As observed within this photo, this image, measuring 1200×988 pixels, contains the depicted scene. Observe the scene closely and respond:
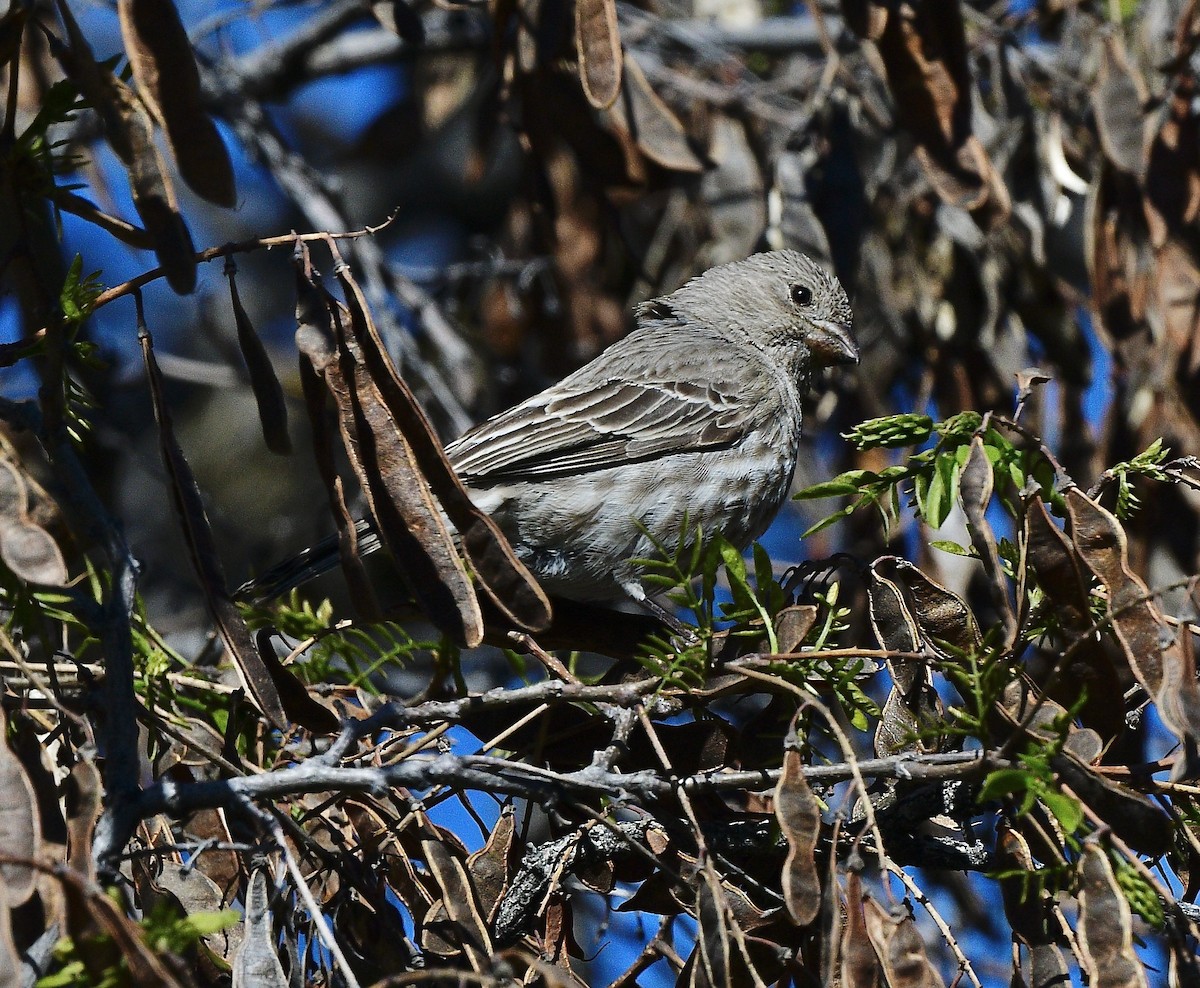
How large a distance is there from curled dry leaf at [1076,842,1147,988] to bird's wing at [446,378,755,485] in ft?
9.87

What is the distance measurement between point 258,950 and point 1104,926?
4.82ft

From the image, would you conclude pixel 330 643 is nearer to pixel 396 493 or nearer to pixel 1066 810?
pixel 396 493

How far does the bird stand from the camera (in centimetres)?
498

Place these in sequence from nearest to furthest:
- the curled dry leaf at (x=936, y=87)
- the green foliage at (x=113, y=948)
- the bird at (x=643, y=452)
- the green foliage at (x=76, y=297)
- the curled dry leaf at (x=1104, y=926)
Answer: the green foliage at (x=113, y=948)
the curled dry leaf at (x=1104, y=926)
the green foliage at (x=76, y=297)
the curled dry leaf at (x=936, y=87)
the bird at (x=643, y=452)

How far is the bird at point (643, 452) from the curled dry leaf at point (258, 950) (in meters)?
2.02

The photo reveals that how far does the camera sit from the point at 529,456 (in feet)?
16.5

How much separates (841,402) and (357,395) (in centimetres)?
366

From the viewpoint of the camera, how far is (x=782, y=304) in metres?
5.95

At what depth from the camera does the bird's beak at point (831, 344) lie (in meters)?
5.54

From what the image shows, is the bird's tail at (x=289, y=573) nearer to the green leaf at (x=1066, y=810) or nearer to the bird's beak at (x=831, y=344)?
the bird's beak at (x=831, y=344)

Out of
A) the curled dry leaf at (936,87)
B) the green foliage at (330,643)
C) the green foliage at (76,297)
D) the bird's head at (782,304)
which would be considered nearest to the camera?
the green foliage at (76,297)

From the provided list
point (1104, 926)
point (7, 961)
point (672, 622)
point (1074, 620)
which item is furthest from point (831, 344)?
point (7, 961)

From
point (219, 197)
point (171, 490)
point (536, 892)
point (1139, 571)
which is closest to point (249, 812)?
point (171, 490)

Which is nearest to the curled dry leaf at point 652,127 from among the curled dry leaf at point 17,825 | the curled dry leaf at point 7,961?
the curled dry leaf at point 17,825
